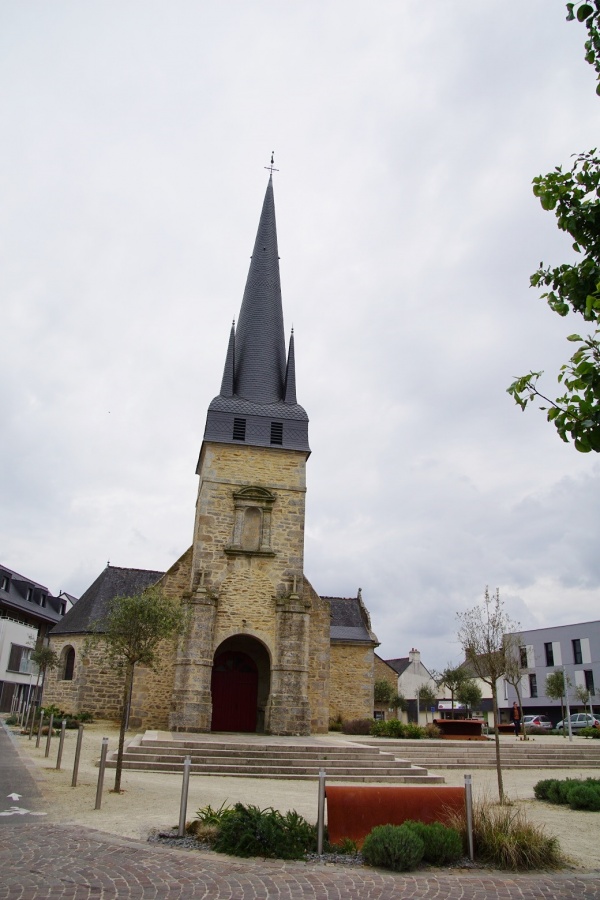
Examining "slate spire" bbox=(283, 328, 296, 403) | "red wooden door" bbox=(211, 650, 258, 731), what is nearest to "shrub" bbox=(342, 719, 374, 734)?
"red wooden door" bbox=(211, 650, 258, 731)

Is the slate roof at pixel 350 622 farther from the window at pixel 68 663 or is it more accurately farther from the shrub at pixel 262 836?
the shrub at pixel 262 836

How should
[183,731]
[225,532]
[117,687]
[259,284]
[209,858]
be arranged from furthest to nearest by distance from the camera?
[259,284] < [117,687] < [225,532] < [183,731] < [209,858]

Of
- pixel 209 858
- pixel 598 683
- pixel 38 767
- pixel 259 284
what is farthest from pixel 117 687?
pixel 598 683

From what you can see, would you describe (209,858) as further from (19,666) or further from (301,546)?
(19,666)

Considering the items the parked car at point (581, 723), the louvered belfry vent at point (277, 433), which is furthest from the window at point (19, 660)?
the parked car at point (581, 723)

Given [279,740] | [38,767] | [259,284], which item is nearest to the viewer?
[38,767]

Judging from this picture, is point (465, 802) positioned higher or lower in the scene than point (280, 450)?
lower

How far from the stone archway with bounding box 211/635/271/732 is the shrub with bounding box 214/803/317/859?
48.6ft

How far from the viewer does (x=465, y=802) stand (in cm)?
785

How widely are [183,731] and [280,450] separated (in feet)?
32.2

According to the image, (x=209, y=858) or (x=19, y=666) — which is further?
(x=19, y=666)

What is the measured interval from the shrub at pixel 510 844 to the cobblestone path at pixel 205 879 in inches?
10.8

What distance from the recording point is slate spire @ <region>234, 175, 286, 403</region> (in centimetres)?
Result: 2612

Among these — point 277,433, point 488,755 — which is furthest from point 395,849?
point 277,433
